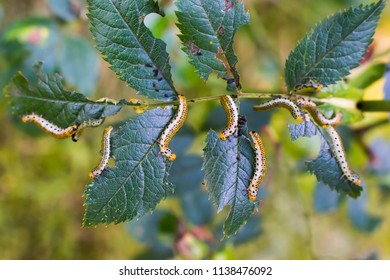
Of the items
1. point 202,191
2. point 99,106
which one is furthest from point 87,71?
point 99,106

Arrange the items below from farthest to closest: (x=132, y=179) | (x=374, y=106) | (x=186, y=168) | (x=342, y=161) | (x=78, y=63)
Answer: (x=78, y=63) → (x=186, y=168) → (x=374, y=106) → (x=342, y=161) → (x=132, y=179)

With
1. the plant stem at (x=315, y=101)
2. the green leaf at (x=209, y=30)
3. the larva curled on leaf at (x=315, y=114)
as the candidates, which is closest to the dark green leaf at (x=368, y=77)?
the plant stem at (x=315, y=101)

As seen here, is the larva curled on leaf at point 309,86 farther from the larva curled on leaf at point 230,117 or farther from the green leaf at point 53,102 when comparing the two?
the green leaf at point 53,102

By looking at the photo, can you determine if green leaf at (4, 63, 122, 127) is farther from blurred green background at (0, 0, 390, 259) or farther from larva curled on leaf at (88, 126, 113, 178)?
blurred green background at (0, 0, 390, 259)

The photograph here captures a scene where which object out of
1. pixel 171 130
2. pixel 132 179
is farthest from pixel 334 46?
pixel 132 179

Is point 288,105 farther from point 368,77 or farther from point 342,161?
point 368,77

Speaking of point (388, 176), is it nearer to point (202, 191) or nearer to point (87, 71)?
point (202, 191)
